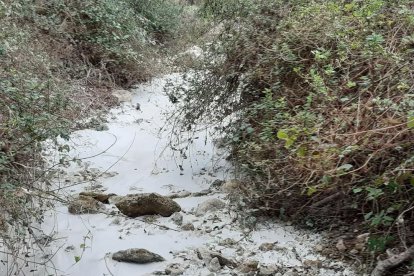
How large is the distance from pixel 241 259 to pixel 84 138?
9.08ft

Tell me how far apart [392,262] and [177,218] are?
174cm

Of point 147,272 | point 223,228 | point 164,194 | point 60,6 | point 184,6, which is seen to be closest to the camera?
point 147,272

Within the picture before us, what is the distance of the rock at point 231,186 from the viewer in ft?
11.8

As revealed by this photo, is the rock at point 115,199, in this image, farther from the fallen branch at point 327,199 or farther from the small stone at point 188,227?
the fallen branch at point 327,199

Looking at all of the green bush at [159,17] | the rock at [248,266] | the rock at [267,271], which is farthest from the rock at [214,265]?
the green bush at [159,17]

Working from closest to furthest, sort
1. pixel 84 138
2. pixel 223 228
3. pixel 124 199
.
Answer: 1. pixel 223 228
2. pixel 124 199
3. pixel 84 138

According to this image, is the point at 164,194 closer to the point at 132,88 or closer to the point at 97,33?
the point at 132,88

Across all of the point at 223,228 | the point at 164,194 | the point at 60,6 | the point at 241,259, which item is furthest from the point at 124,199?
the point at 60,6

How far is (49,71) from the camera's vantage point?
17.5 ft

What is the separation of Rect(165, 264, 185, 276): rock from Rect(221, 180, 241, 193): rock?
815mm

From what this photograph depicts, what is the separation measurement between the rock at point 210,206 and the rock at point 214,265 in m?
0.71

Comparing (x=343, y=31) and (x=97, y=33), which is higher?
(x=97, y=33)

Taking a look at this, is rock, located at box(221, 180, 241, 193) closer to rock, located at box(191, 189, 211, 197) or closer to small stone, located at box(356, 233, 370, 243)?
rock, located at box(191, 189, 211, 197)

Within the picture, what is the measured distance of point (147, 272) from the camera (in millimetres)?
3020
